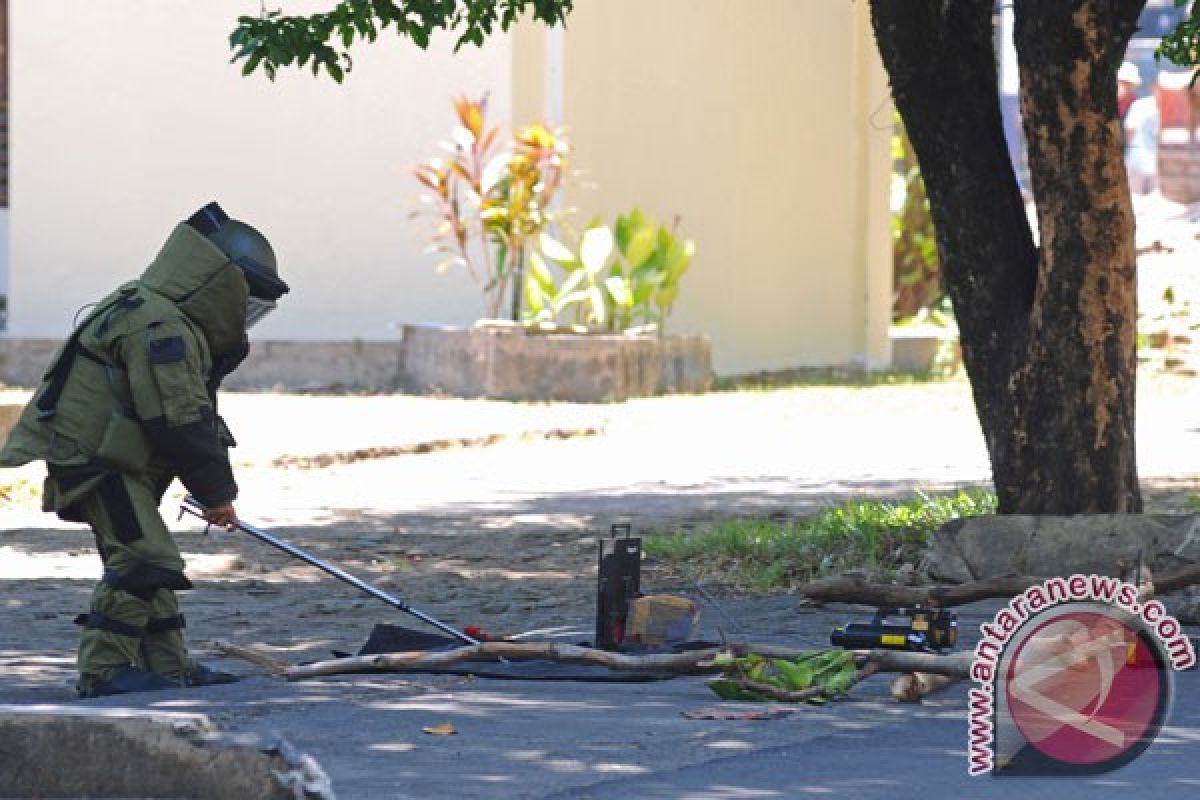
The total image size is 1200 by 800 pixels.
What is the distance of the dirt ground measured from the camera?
30.9 feet

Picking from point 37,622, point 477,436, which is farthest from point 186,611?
point 477,436

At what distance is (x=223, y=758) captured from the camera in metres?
5.52

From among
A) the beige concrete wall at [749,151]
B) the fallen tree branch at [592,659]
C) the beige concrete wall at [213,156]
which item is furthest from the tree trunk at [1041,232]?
the beige concrete wall at [213,156]

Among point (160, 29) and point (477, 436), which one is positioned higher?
point (160, 29)

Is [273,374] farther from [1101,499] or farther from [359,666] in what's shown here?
[359,666]

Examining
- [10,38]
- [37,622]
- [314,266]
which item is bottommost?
[37,622]

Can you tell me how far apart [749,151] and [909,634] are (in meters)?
12.5

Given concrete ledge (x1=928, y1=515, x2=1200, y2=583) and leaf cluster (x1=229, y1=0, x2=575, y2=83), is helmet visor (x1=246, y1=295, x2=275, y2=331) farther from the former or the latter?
concrete ledge (x1=928, y1=515, x2=1200, y2=583)

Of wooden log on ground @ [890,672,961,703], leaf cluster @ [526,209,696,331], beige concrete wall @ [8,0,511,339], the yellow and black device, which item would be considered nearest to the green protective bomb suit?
the yellow and black device

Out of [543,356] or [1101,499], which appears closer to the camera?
[1101,499]

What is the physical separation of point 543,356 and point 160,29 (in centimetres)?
366

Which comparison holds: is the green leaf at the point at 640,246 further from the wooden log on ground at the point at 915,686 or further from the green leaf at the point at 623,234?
the wooden log on ground at the point at 915,686

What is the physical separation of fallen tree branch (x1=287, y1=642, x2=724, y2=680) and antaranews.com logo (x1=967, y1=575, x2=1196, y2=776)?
2.90 ft

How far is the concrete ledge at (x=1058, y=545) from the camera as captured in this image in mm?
8922
